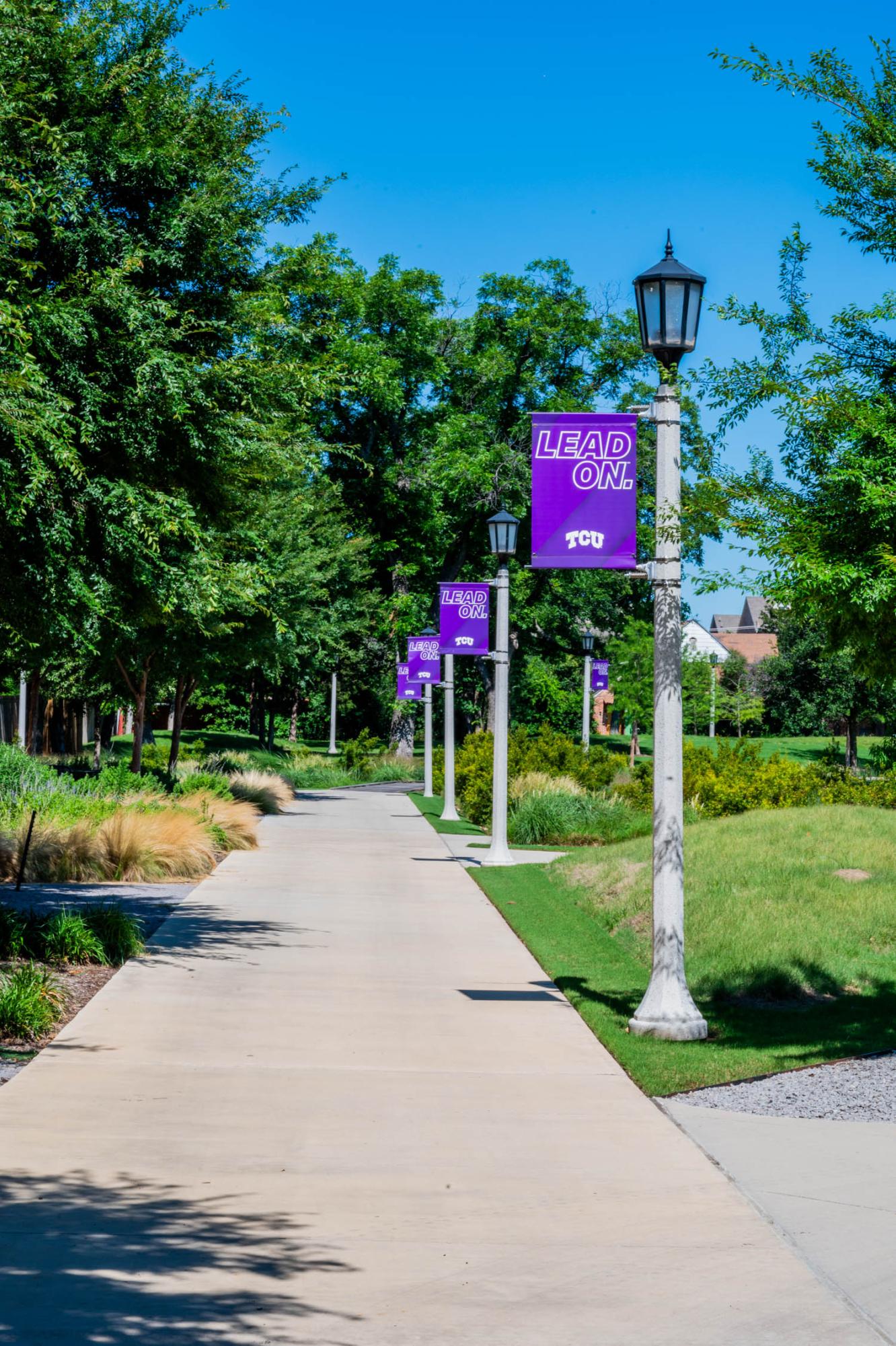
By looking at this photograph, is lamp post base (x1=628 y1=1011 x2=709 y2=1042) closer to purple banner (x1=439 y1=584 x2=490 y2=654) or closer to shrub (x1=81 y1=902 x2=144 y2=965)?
shrub (x1=81 y1=902 x2=144 y2=965)

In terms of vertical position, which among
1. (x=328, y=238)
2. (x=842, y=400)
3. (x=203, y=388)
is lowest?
(x=842, y=400)

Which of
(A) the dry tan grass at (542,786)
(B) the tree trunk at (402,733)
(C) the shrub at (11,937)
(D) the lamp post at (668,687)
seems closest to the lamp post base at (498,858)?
(A) the dry tan grass at (542,786)

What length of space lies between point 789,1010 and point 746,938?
5.68ft

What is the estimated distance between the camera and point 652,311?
372 inches

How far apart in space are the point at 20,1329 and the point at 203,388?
8.03 m

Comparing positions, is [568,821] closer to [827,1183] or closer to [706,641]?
[827,1183]

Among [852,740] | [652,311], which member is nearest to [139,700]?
[652,311]

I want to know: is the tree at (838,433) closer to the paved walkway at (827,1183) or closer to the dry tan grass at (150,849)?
the paved walkway at (827,1183)

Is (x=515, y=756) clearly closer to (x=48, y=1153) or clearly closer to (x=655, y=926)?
(x=655, y=926)

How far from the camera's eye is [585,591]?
5169cm

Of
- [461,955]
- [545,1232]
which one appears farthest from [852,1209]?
[461,955]

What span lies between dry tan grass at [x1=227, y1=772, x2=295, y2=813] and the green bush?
165 inches

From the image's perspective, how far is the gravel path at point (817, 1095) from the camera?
7.41 metres

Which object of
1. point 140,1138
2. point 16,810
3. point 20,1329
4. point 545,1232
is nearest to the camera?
point 20,1329
